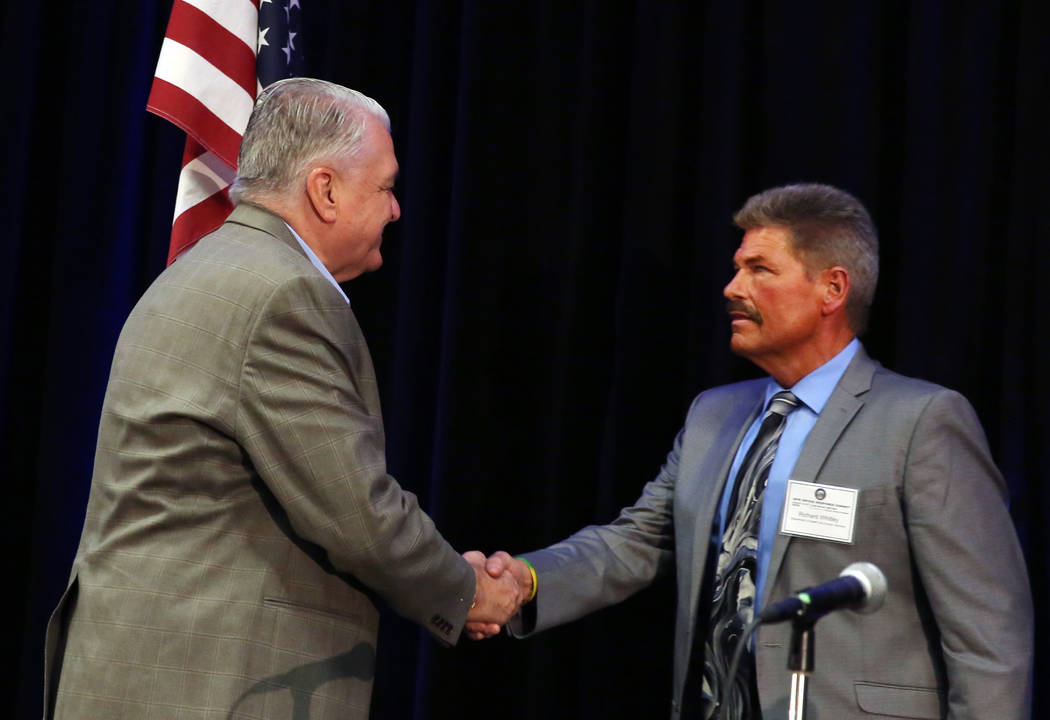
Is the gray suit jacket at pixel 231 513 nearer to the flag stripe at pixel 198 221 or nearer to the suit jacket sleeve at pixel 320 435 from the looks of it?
A: the suit jacket sleeve at pixel 320 435

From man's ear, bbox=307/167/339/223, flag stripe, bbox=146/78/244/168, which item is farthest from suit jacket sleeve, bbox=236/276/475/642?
flag stripe, bbox=146/78/244/168

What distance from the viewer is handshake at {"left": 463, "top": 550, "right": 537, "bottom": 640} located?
8.70ft

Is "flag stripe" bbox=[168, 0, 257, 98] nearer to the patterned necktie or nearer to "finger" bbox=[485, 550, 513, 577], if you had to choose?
"finger" bbox=[485, 550, 513, 577]

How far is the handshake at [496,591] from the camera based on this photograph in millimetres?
2650

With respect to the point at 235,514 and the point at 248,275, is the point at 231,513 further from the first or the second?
the point at 248,275

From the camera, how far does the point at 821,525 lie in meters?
2.36

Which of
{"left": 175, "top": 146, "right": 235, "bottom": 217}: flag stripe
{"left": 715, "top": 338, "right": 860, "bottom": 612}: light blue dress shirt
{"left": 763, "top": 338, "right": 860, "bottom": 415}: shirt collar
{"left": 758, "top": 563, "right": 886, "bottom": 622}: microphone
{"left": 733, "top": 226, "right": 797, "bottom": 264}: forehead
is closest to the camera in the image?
{"left": 758, "top": 563, "right": 886, "bottom": 622}: microphone

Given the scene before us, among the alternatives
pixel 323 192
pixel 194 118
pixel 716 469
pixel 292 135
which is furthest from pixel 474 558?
pixel 194 118

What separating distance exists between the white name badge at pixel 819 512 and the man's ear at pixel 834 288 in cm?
A: 47

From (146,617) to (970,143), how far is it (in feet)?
7.40

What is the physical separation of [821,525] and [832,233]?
732 millimetres

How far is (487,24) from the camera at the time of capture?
11.2 ft

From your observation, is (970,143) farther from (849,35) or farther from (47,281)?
(47,281)

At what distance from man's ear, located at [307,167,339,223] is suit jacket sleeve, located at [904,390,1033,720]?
1.31m
